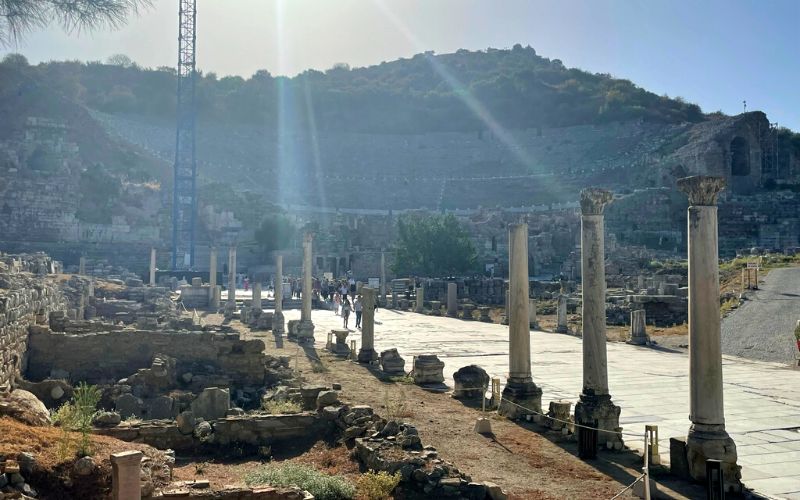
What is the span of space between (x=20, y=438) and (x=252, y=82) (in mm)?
114568

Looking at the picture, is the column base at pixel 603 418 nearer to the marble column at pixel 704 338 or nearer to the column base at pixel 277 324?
the marble column at pixel 704 338

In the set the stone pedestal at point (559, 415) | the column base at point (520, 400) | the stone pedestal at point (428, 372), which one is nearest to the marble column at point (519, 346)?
the column base at point (520, 400)

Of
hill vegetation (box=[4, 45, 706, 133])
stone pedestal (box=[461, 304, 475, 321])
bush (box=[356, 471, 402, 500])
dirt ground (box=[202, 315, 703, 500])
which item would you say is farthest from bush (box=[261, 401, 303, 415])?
hill vegetation (box=[4, 45, 706, 133])

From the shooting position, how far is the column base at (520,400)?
38.6ft

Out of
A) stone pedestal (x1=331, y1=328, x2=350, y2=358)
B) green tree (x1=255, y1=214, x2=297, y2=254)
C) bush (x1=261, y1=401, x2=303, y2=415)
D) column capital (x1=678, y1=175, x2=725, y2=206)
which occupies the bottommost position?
bush (x1=261, y1=401, x2=303, y2=415)

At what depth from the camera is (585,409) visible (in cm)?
1016

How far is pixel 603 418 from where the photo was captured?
10055 millimetres

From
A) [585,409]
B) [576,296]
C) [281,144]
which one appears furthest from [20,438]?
[281,144]

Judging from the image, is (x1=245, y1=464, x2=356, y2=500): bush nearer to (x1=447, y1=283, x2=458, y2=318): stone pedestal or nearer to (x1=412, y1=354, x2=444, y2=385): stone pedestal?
(x1=412, y1=354, x2=444, y2=385): stone pedestal

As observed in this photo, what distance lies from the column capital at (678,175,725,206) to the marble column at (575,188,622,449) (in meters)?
2.02

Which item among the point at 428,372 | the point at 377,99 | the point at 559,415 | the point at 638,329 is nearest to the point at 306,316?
the point at 428,372

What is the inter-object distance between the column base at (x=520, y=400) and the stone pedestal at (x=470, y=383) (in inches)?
48.1

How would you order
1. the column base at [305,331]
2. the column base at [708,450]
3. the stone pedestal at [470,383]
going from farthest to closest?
the column base at [305,331], the stone pedestal at [470,383], the column base at [708,450]

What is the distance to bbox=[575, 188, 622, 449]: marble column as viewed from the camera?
1007cm
